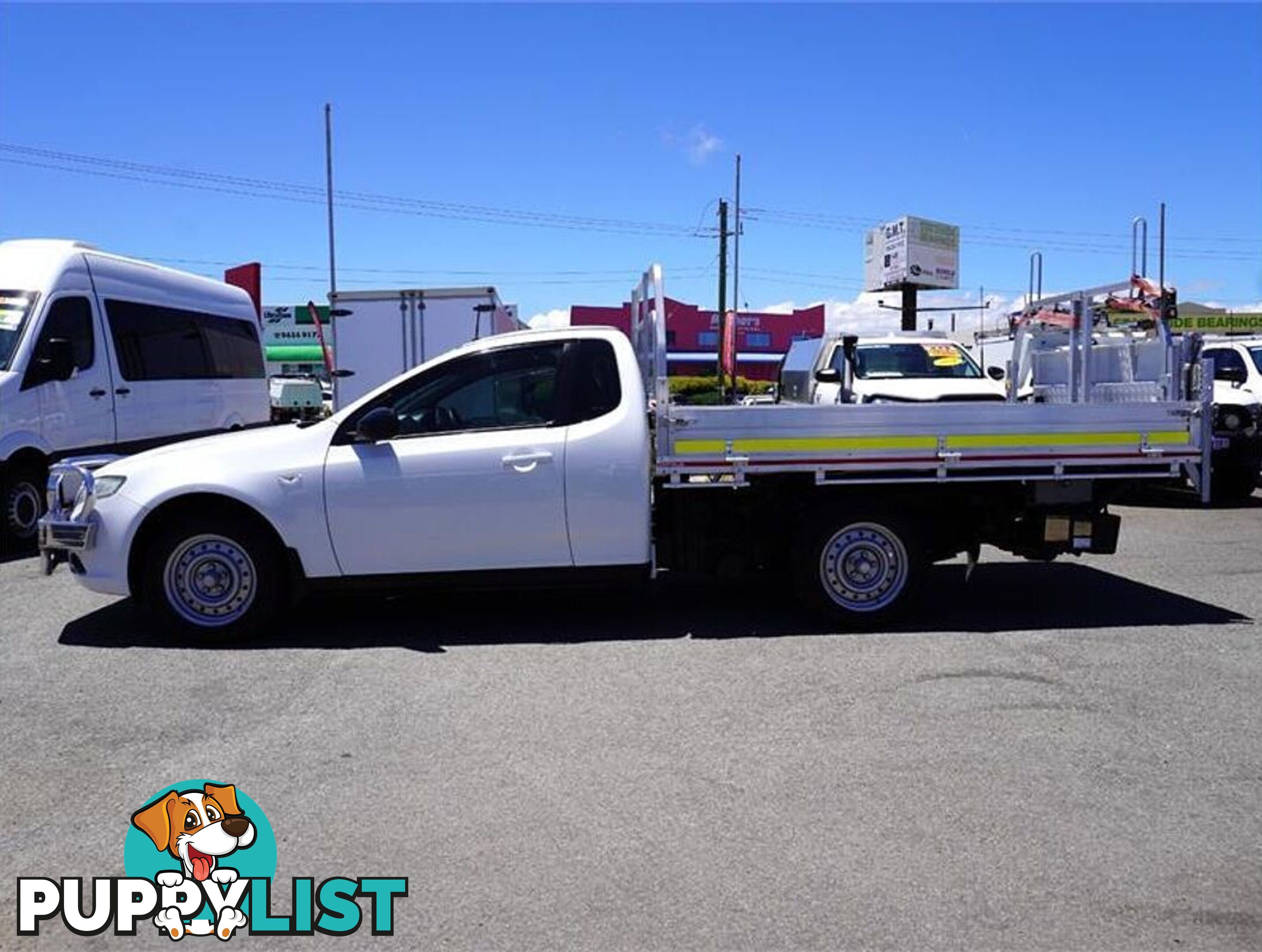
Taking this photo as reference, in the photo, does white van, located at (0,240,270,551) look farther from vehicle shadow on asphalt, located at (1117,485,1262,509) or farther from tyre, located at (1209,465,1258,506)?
tyre, located at (1209,465,1258,506)

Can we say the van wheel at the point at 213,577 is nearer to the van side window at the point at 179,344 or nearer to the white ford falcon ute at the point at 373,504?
the white ford falcon ute at the point at 373,504

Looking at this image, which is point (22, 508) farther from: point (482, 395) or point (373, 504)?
point (482, 395)

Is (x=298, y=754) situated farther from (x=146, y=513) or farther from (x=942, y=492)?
(x=942, y=492)

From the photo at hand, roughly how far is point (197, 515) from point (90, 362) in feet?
17.8

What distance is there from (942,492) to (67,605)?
20.5 ft

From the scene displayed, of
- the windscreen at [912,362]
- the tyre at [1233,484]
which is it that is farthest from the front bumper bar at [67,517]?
the tyre at [1233,484]

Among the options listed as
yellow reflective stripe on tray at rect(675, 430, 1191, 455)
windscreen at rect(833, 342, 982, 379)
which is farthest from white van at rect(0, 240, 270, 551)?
windscreen at rect(833, 342, 982, 379)

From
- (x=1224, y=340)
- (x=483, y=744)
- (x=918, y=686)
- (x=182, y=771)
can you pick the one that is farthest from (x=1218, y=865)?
(x=1224, y=340)

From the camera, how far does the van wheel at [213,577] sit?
6.84m

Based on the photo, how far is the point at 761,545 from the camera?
7.39 metres

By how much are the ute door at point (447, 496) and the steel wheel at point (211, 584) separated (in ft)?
2.10

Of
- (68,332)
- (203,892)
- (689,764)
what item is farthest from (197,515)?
(68,332)

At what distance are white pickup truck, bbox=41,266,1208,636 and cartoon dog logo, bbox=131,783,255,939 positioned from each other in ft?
7.77

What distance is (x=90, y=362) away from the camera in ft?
37.1
